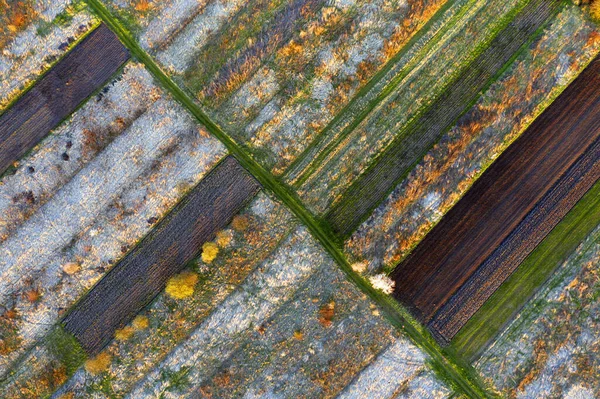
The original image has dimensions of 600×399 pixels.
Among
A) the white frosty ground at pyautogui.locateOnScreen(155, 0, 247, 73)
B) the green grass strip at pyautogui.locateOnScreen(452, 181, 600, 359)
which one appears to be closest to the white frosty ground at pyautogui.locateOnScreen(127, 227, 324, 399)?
the green grass strip at pyautogui.locateOnScreen(452, 181, 600, 359)

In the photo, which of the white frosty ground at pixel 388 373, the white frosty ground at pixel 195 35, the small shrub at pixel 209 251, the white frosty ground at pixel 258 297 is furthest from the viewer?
the white frosty ground at pixel 195 35

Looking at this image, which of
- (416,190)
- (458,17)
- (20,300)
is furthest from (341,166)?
(20,300)

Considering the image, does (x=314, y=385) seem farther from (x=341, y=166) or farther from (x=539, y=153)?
(x=539, y=153)

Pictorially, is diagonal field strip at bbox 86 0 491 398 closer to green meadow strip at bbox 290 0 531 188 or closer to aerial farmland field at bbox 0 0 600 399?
aerial farmland field at bbox 0 0 600 399

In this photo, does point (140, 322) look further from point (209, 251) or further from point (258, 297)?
point (258, 297)

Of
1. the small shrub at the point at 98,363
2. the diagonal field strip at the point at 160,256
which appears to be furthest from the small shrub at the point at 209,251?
the small shrub at the point at 98,363

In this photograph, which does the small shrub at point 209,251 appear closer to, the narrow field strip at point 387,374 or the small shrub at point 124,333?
the small shrub at point 124,333
